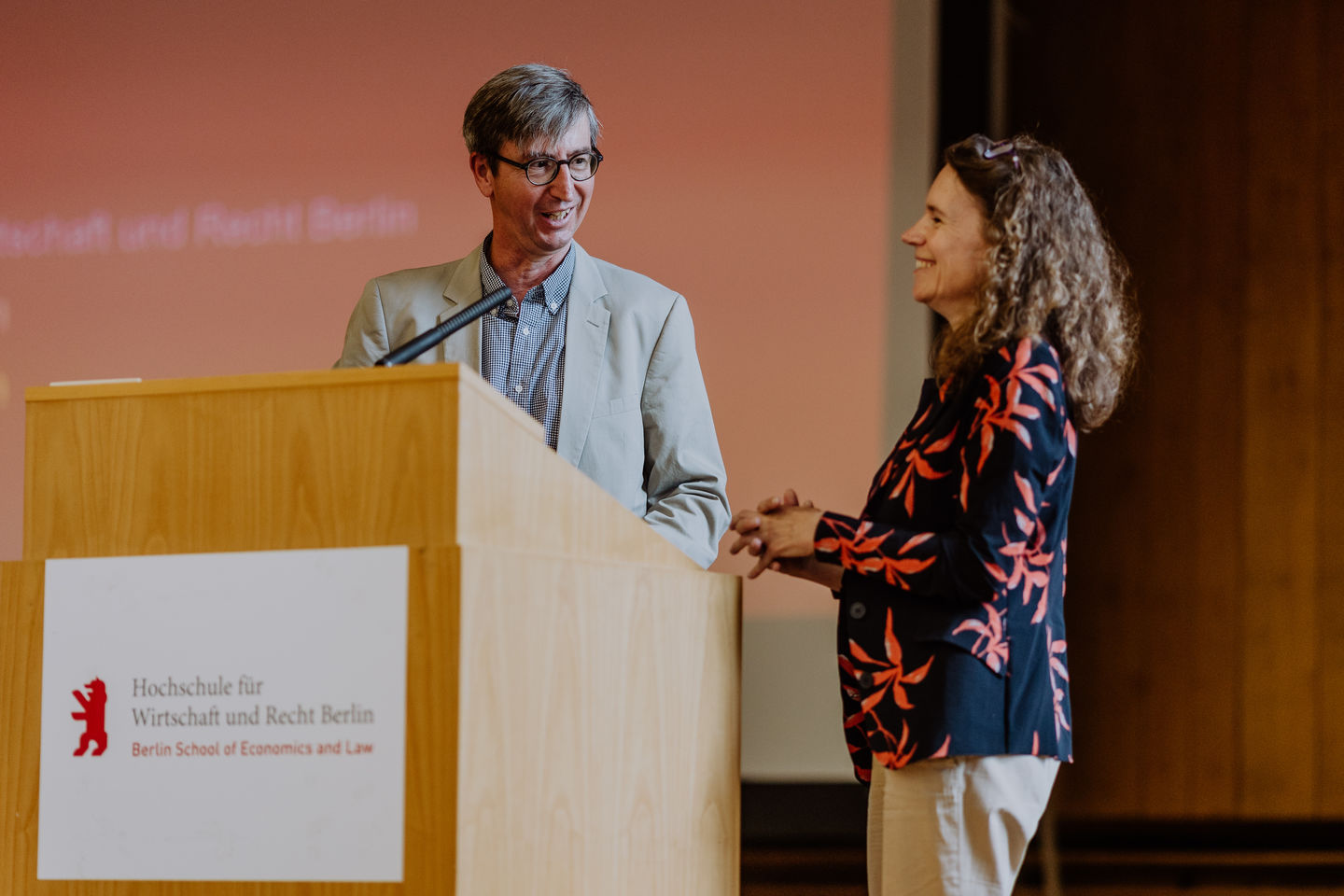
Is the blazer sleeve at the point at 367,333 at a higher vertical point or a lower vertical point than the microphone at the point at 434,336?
higher

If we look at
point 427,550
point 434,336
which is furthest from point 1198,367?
point 427,550

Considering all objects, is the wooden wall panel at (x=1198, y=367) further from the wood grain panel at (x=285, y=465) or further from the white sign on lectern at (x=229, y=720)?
the white sign on lectern at (x=229, y=720)

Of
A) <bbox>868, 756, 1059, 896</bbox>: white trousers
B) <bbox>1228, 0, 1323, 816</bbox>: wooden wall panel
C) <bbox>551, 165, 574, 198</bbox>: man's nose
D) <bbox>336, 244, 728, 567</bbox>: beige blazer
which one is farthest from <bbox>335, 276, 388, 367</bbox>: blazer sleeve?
<bbox>1228, 0, 1323, 816</bbox>: wooden wall panel

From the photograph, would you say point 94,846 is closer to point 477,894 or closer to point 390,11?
point 477,894

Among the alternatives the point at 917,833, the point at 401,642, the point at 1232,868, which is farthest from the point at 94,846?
the point at 1232,868

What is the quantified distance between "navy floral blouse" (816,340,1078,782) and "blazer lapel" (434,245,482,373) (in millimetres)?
821

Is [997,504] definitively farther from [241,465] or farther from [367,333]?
[367,333]

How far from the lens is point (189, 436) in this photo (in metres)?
1.41

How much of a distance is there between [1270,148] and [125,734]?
13.3ft

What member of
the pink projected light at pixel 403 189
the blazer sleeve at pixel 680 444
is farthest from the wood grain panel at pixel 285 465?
the pink projected light at pixel 403 189

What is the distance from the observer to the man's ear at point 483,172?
7.73ft

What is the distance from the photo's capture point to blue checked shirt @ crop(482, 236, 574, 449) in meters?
2.33

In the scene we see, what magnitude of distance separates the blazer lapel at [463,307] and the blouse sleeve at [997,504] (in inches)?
34.3

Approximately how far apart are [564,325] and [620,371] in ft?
0.45
